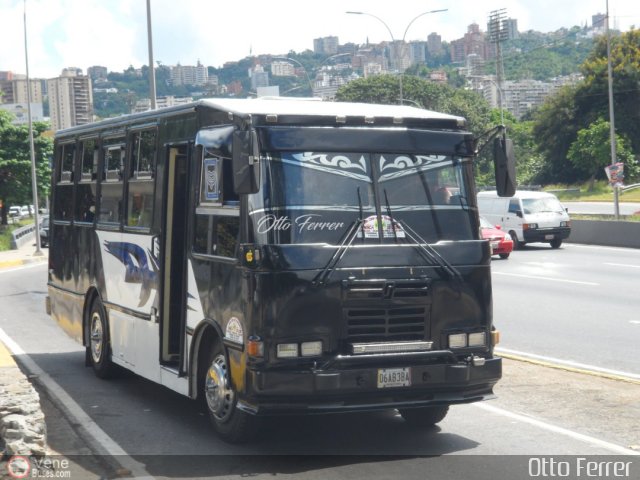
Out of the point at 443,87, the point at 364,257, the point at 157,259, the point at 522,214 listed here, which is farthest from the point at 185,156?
the point at 443,87

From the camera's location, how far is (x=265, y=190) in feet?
28.0

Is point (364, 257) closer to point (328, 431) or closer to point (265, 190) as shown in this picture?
point (265, 190)

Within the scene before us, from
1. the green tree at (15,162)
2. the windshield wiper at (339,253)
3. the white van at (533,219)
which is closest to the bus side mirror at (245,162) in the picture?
the windshield wiper at (339,253)

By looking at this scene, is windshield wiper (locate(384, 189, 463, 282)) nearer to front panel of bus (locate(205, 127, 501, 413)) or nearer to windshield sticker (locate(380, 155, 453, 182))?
front panel of bus (locate(205, 127, 501, 413))

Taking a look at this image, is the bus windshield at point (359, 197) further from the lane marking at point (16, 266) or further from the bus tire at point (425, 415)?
the lane marking at point (16, 266)

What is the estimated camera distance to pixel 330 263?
8.47 m

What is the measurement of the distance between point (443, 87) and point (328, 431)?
347ft

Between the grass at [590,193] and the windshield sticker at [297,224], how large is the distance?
5917 cm

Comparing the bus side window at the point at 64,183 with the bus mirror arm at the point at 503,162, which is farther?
the bus side window at the point at 64,183

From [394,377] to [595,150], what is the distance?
229ft

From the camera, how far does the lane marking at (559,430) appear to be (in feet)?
28.2

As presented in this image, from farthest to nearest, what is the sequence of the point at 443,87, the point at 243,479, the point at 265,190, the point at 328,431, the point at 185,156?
the point at 443,87 < the point at 185,156 < the point at 328,431 < the point at 265,190 < the point at 243,479

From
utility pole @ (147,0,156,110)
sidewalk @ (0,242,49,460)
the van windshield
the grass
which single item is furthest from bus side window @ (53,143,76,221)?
the grass

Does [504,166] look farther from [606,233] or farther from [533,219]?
[606,233]
